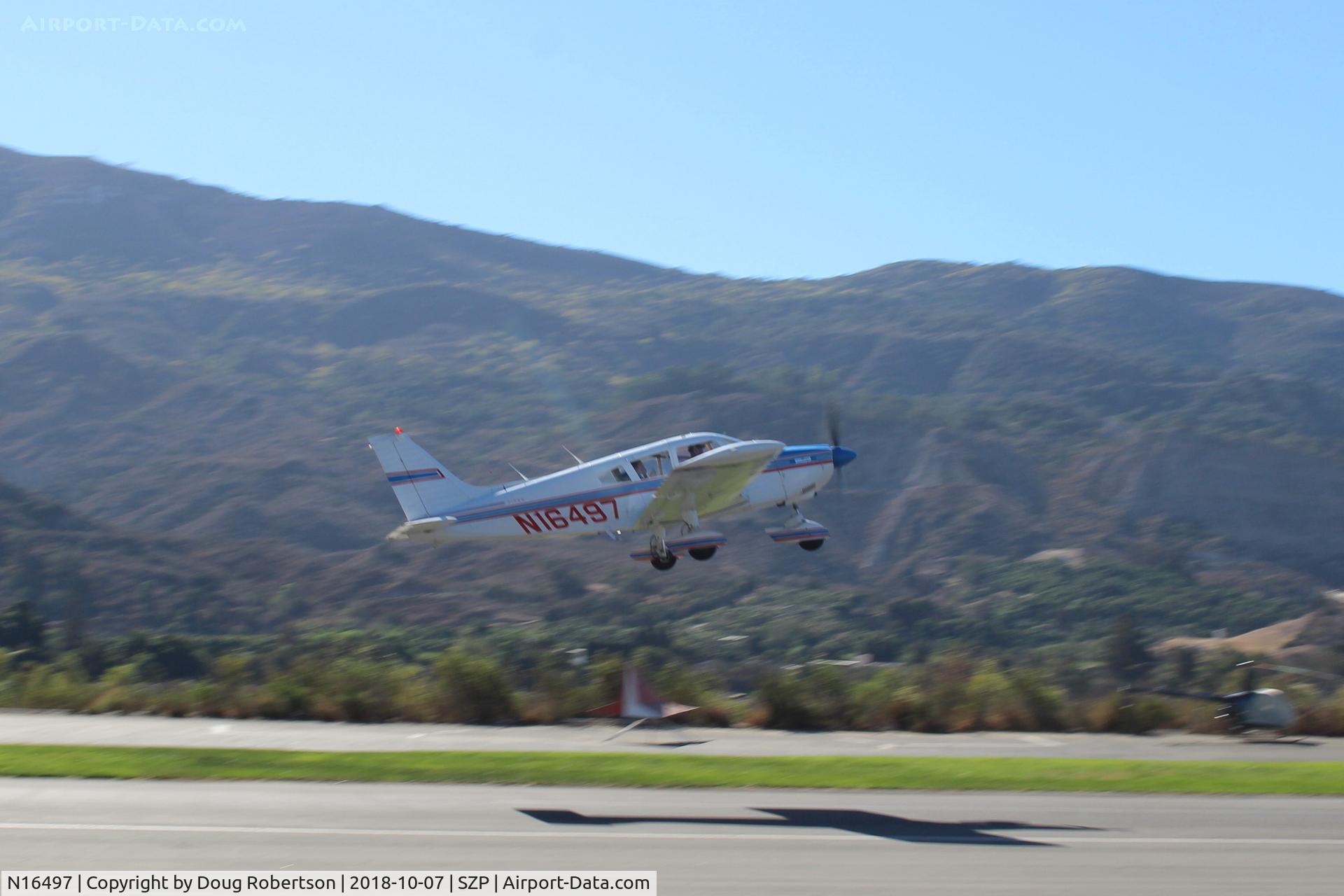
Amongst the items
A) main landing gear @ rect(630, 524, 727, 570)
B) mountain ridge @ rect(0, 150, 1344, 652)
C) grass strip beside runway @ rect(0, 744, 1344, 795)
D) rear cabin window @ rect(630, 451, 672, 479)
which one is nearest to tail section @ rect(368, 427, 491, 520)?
rear cabin window @ rect(630, 451, 672, 479)

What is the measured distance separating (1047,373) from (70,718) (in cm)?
13238

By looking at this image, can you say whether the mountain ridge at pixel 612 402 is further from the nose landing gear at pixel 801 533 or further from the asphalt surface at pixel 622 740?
the nose landing gear at pixel 801 533

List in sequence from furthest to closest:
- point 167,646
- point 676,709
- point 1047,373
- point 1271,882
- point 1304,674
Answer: point 1047,373 < point 167,646 < point 1304,674 < point 676,709 < point 1271,882

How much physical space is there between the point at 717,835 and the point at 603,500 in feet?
43.2

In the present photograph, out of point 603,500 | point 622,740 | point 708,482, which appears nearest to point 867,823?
point 622,740

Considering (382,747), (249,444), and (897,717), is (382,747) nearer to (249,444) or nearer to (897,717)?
(897,717)

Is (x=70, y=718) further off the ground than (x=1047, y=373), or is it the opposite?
(x=1047, y=373)

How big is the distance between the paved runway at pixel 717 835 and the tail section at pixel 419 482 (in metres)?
9.98

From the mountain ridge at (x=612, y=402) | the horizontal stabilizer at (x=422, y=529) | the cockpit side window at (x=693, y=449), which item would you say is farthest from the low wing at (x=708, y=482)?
the mountain ridge at (x=612, y=402)

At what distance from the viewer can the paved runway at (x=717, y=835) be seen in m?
10.9

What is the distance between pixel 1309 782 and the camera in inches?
665

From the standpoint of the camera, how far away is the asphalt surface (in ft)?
68.1

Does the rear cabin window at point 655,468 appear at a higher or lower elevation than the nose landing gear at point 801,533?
higher

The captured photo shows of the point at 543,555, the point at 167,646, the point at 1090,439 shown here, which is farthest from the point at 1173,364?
the point at 167,646
